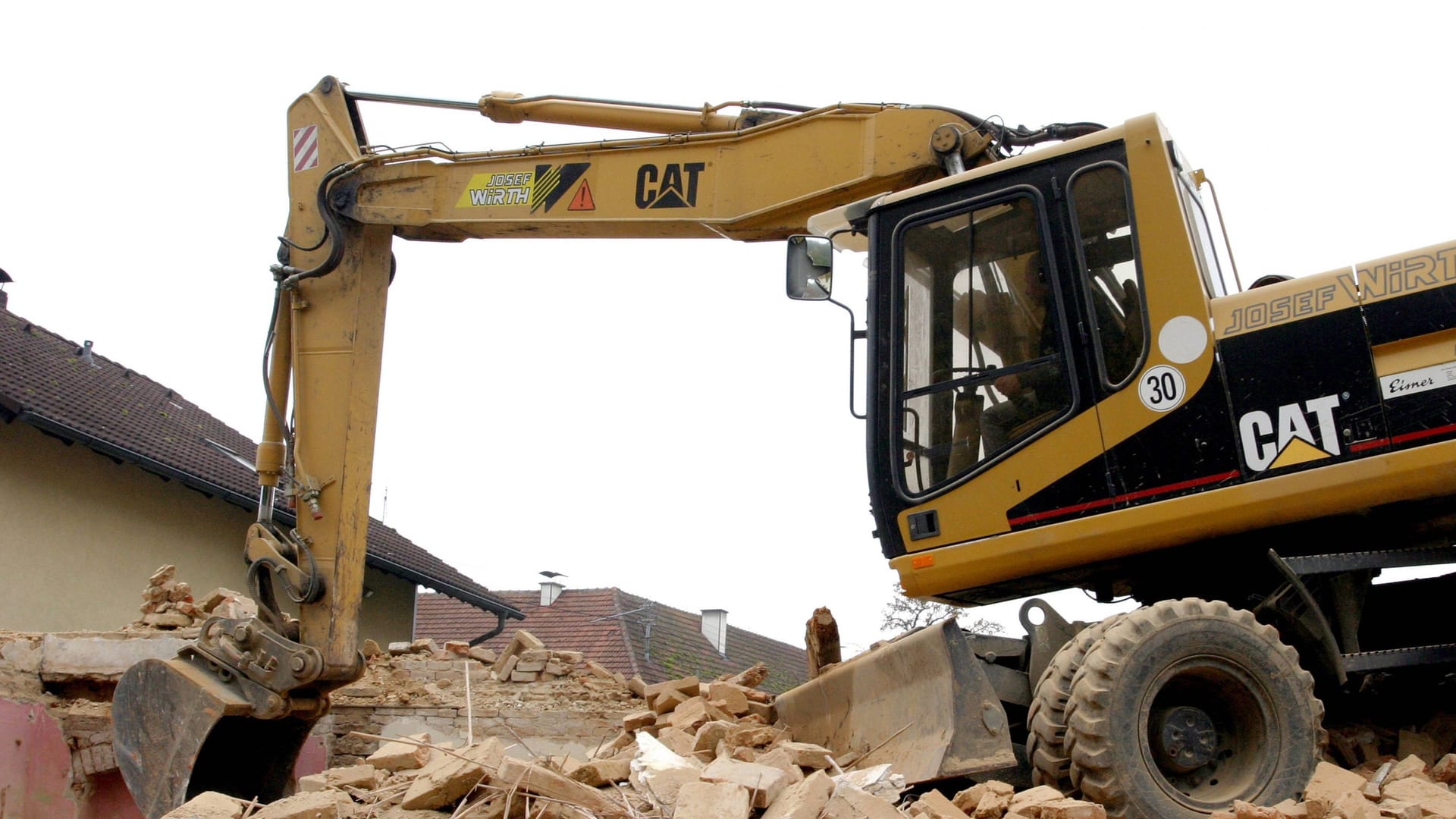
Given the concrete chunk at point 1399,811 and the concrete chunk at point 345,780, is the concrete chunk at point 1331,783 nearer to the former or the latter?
the concrete chunk at point 1399,811

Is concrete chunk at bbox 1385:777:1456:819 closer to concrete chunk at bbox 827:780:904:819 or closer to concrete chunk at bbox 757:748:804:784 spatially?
concrete chunk at bbox 827:780:904:819

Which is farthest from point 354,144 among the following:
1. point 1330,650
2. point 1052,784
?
point 1330,650

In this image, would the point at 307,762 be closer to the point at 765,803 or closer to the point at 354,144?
the point at 354,144

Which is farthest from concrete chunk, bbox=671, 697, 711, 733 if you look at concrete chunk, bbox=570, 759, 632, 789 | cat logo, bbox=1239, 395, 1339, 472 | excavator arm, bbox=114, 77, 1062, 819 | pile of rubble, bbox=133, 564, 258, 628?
pile of rubble, bbox=133, 564, 258, 628

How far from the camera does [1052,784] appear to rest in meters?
5.00

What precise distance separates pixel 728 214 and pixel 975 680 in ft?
9.48

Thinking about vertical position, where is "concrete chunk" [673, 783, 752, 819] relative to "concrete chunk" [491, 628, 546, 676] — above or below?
below

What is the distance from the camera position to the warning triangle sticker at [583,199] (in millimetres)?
7188

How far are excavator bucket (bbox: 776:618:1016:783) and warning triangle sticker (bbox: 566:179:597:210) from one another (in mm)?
2955

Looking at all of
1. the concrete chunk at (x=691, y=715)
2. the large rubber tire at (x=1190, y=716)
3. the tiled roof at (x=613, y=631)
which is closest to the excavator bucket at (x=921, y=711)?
the large rubber tire at (x=1190, y=716)

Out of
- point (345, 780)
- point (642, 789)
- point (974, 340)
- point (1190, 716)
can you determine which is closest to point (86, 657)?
point (345, 780)

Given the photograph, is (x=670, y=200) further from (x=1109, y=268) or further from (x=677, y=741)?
(x=677, y=741)

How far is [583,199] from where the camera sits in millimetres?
7207

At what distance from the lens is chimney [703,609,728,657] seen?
1042 inches
